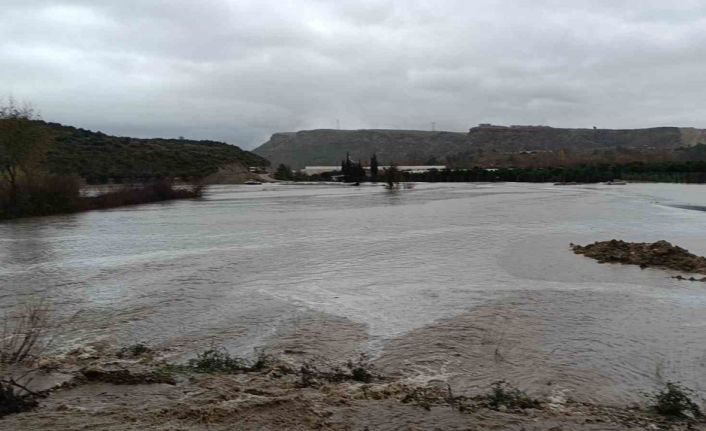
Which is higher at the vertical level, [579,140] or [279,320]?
[579,140]

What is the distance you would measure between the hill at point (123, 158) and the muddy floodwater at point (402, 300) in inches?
2050

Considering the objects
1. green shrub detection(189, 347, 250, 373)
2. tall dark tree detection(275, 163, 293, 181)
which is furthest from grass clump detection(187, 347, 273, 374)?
tall dark tree detection(275, 163, 293, 181)

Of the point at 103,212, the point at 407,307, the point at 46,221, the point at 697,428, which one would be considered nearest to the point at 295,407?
the point at 697,428

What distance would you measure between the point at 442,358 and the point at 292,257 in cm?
1073

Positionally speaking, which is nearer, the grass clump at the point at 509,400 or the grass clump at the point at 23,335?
the grass clump at the point at 509,400

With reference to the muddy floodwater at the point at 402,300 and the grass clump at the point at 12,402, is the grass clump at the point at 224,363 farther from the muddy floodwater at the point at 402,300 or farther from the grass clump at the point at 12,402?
the grass clump at the point at 12,402

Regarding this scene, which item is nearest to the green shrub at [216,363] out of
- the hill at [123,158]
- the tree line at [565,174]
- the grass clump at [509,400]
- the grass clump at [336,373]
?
the grass clump at [336,373]

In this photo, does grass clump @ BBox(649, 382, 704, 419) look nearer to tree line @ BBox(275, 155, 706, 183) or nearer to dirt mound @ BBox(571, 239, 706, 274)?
dirt mound @ BBox(571, 239, 706, 274)

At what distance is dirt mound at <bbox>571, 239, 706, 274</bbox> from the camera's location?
15.7 metres

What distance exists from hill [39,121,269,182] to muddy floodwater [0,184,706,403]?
52082mm

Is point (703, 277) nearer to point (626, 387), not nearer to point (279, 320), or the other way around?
point (626, 387)

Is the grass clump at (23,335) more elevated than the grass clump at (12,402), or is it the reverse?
the grass clump at (12,402)

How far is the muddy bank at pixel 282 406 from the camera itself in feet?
17.7

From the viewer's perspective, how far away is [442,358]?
8352mm
